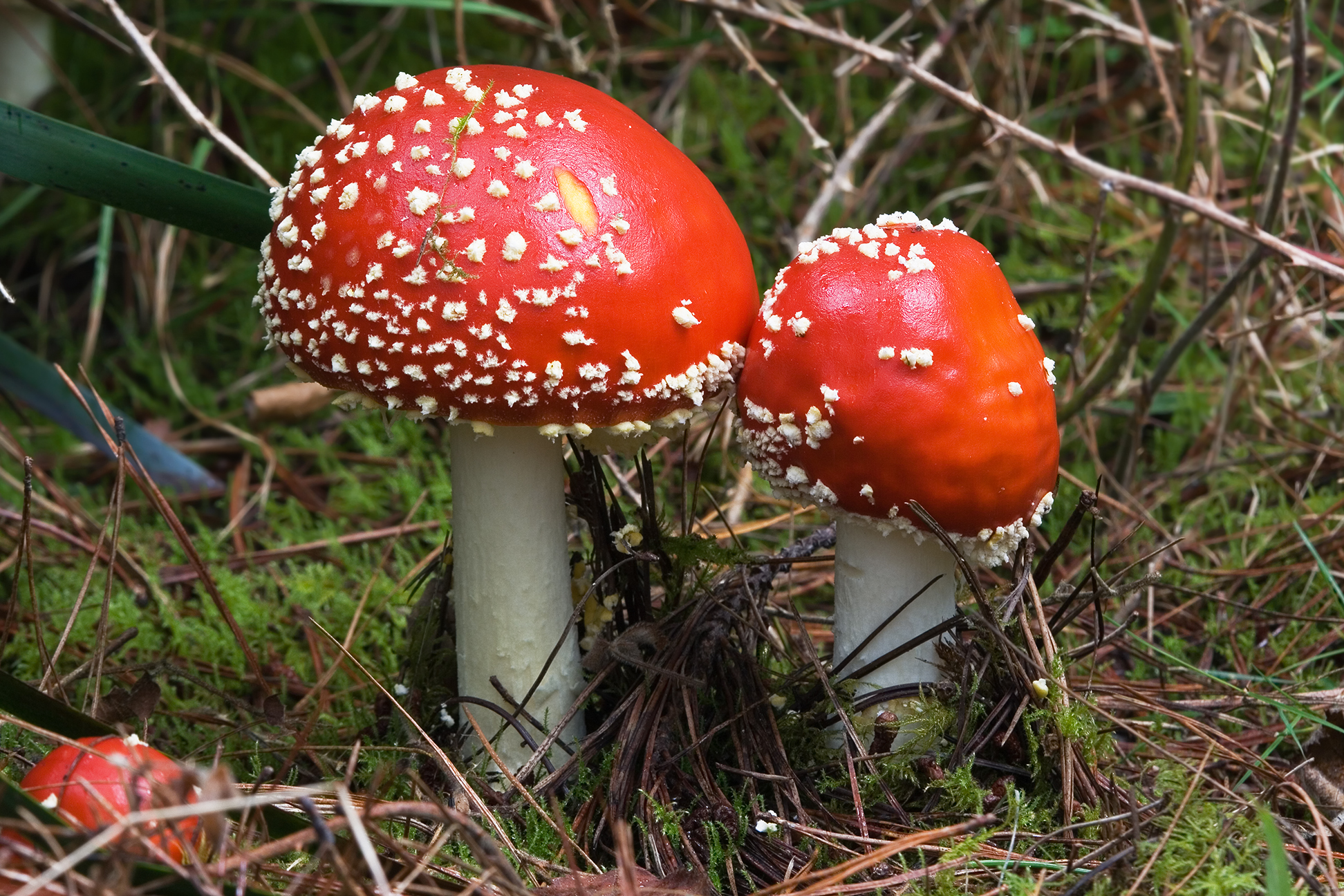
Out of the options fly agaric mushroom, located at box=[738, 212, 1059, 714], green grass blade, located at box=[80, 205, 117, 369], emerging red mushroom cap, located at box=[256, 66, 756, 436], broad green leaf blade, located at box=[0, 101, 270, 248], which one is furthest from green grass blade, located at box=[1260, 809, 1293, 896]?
green grass blade, located at box=[80, 205, 117, 369]

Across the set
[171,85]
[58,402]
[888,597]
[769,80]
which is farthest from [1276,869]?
[58,402]

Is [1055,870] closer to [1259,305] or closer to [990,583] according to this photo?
[990,583]

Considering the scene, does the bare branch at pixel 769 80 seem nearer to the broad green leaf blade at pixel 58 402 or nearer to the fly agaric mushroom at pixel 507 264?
the fly agaric mushroom at pixel 507 264

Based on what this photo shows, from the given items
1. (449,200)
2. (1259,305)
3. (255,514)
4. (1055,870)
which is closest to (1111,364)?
(1259,305)

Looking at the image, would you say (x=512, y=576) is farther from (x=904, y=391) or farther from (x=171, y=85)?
(x=171, y=85)

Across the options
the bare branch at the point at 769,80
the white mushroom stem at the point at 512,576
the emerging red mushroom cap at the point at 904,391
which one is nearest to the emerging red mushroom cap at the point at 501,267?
the emerging red mushroom cap at the point at 904,391

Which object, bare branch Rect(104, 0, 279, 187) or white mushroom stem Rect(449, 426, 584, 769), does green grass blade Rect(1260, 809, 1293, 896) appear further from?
bare branch Rect(104, 0, 279, 187)
